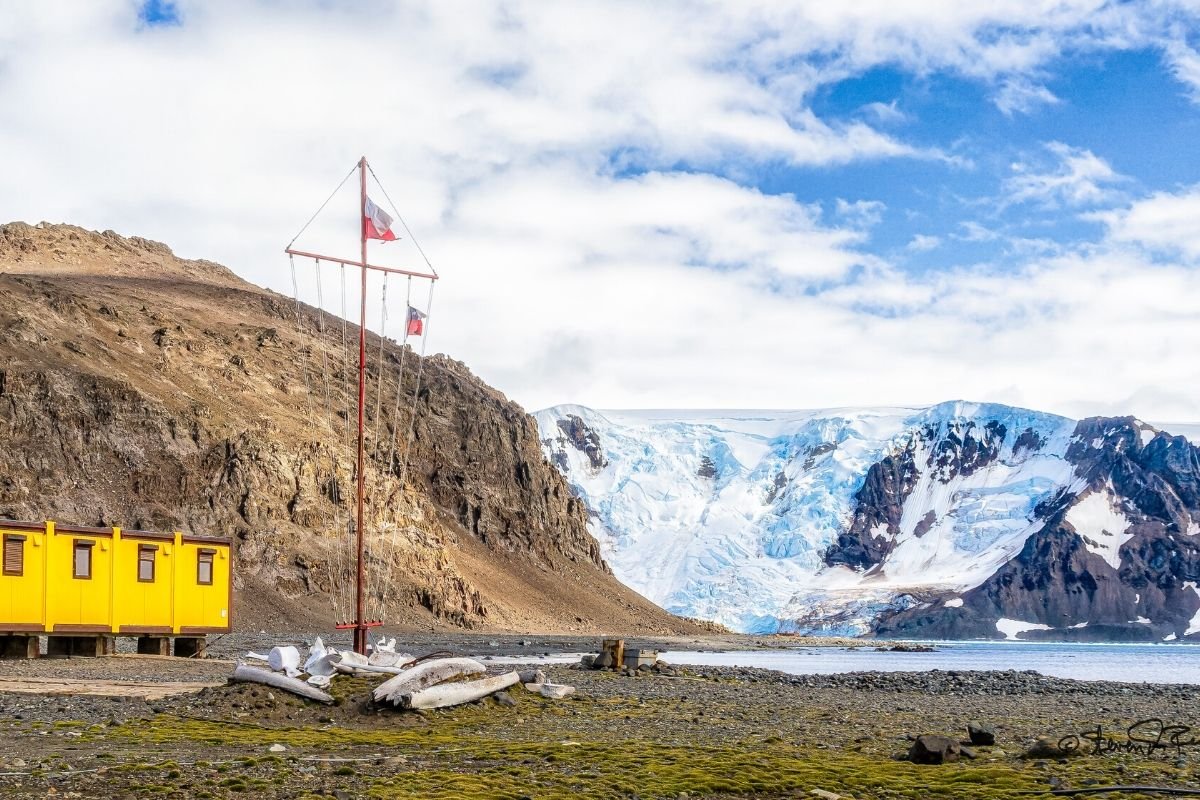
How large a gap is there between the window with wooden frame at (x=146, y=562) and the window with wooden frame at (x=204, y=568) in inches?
82.8

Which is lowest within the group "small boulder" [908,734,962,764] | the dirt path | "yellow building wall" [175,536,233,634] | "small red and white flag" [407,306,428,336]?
"small boulder" [908,734,962,764]

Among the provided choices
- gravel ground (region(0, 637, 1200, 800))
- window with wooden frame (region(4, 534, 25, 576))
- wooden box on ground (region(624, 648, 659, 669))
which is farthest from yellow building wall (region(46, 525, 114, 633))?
wooden box on ground (region(624, 648, 659, 669))

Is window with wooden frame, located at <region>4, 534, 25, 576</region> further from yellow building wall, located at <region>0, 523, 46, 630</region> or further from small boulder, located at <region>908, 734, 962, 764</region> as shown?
small boulder, located at <region>908, 734, 962, 764</region>

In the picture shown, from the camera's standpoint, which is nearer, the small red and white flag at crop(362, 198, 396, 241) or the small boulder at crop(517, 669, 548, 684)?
the small boulder at crop(517, 669, 548, 684)

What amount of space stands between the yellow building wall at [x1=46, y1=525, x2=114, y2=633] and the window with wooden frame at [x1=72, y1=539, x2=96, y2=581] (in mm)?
90

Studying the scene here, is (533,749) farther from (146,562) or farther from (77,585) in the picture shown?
(146,562)

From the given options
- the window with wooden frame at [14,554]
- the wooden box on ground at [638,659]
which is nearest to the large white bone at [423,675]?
the window with wooden frame at [14,554]

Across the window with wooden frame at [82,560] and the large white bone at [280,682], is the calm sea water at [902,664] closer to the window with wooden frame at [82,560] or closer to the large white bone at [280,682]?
the window with wooden frame at [82,560]

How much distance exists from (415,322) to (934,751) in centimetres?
2605

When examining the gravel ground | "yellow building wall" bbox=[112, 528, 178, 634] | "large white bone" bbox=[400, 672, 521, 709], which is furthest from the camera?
"yellow building wall" bbox=[112, 528, 178, 634]

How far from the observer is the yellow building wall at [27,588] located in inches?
1655

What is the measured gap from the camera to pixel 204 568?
5012 cm

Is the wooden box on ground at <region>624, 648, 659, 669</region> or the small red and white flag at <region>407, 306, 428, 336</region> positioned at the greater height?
the small red and white flag at <region>407, 306, 428, 336</region>

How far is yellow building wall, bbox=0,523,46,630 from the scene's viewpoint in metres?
42.0
